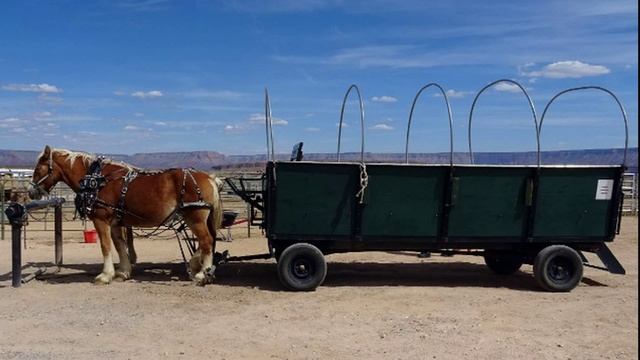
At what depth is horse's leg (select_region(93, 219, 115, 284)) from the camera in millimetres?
9240

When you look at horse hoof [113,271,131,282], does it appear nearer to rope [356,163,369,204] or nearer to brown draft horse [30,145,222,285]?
brown draft horse [30,145,222,285]

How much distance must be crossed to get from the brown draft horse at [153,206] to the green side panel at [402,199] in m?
2.34

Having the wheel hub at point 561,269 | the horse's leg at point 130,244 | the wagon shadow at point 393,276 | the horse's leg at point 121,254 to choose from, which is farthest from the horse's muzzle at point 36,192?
the wheel hub at point 561,269

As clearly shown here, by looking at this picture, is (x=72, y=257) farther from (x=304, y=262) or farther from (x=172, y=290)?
(x=304, y=262)

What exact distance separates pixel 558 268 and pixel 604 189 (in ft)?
4.27

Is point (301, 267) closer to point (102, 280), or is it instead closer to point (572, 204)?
point (102, 280)

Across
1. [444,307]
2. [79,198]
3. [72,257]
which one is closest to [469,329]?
[444,307]

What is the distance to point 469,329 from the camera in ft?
22.4

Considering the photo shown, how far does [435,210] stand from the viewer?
8.91 metres

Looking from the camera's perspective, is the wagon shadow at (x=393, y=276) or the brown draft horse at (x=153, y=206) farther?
the wagon shadow at (x=393, y=276)

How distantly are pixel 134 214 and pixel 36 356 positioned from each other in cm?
378

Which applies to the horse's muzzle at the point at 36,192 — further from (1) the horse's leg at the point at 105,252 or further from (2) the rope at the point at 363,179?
(2) the rope at the point at 363,179

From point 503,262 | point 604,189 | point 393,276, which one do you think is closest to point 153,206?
point 393,276

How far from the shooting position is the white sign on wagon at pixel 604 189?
9031 mm
